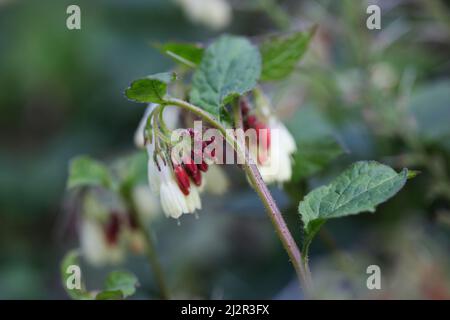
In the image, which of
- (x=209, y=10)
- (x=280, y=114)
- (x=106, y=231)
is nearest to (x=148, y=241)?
(x=106, y=231)

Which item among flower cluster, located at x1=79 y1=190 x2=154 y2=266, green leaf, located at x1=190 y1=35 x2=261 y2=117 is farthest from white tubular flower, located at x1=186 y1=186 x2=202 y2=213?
flower cluster, located at x1=79 y1=190 x2=154 y2=266

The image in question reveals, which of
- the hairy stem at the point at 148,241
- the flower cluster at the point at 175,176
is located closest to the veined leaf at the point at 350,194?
the flower cluster at the point at 175,176

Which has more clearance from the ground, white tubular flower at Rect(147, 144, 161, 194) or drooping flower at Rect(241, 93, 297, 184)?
drooping flower at Rect(241, 93, 297, 184)

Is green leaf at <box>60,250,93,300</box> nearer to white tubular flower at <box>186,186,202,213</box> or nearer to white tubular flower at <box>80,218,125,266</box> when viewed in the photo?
white tubular flower at <box>186,186,202,213</box>

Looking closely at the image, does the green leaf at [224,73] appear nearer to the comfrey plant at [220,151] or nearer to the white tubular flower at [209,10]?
the comfrey plant at [220,151]

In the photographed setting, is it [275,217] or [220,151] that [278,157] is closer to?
[220,151]

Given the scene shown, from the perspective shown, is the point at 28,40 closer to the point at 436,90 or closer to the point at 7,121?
the point at 7,121

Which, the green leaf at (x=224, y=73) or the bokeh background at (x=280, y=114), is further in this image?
the bokeh background at (x=280, y=114)
